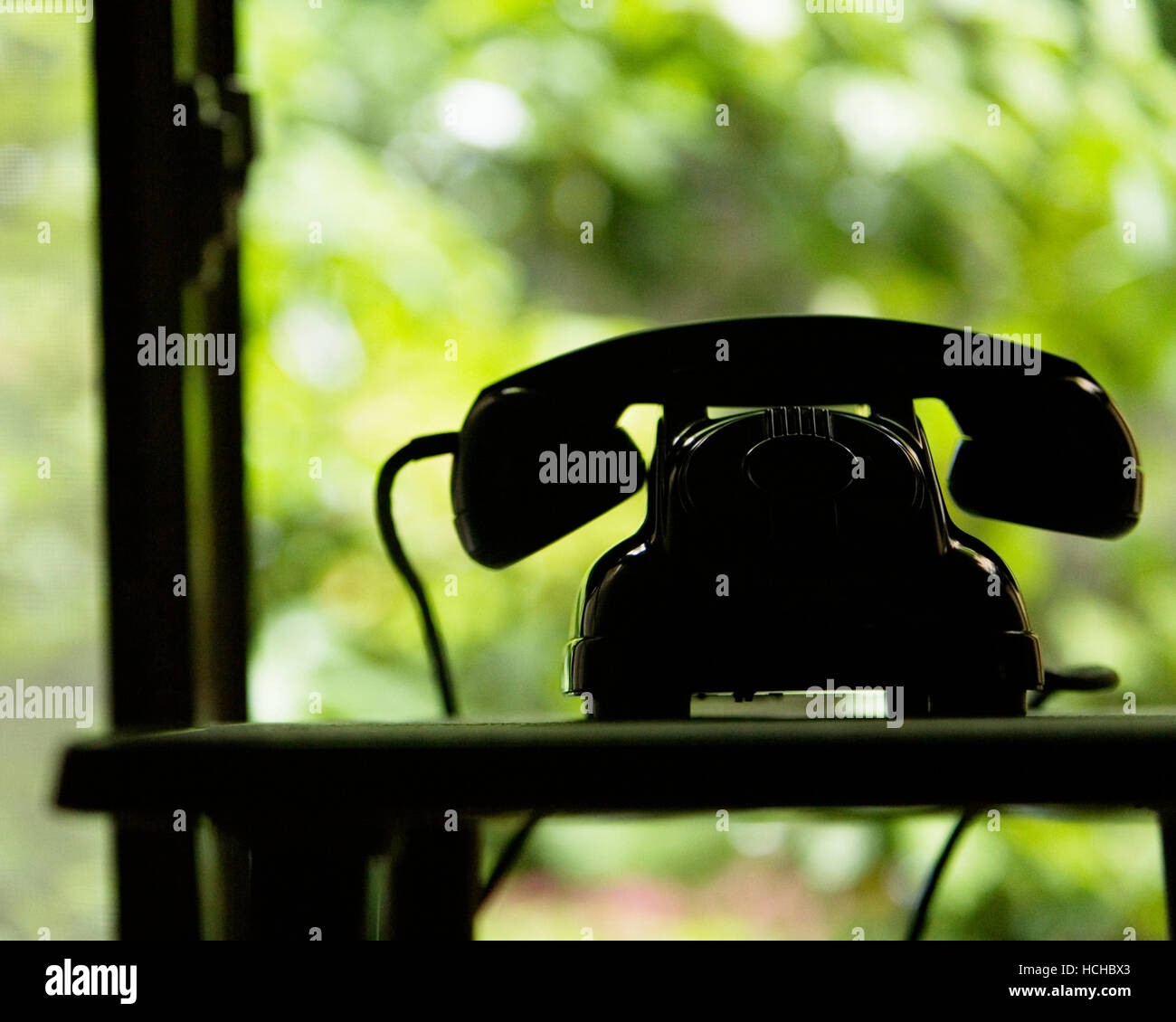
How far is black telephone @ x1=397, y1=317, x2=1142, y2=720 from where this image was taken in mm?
465

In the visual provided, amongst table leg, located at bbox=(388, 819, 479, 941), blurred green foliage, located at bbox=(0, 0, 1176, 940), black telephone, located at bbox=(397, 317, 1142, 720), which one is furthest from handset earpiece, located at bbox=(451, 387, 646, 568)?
blurred green foliage, located at bbox=(0, 0, 1176, 940)

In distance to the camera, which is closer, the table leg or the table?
the table

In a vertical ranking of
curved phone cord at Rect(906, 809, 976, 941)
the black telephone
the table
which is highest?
the black telephone

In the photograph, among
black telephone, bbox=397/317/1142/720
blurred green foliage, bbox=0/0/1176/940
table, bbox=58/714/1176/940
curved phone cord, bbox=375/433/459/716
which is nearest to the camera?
table, bbox=58/714/1176/940

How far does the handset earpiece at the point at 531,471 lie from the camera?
56cm

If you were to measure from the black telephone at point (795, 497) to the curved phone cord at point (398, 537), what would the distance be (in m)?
0.07

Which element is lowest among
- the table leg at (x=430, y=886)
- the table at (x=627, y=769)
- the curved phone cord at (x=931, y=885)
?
the curved phone cord at (x=931, y=885)

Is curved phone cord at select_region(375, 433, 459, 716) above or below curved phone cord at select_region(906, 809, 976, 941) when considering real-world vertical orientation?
above

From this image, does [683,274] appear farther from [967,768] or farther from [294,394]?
[967,768]

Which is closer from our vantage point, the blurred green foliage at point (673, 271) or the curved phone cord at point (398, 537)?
the curved phone cord at point (398, 537)

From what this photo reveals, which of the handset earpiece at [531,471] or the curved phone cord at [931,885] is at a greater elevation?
the handset earpiece at [531,471]

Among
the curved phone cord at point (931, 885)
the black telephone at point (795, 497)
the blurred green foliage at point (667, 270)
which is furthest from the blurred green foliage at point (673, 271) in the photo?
the black telephone at point (795, 497)

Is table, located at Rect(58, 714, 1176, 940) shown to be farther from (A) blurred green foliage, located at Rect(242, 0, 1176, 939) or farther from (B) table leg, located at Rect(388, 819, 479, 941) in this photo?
(A) blurred green foliage, located at Rect(242, 0, 1176, 939)

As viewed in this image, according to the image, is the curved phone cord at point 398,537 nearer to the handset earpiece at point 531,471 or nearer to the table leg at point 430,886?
the handset earpiece at point 531,471
